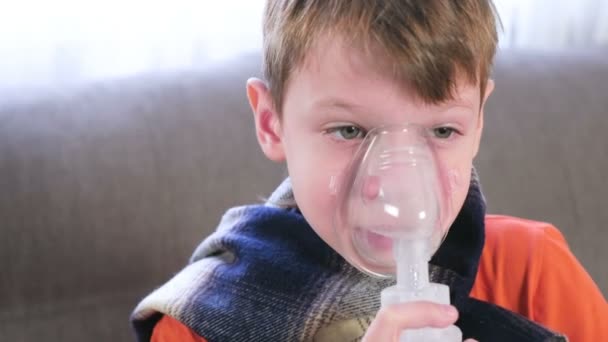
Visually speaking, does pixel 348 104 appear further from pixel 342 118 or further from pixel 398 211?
pixel 398 211

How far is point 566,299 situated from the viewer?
103cm

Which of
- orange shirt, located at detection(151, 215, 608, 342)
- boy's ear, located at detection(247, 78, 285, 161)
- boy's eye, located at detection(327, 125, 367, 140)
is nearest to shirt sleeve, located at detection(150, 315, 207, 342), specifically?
orange shirt, located at detection(151, 215, 608, 342)

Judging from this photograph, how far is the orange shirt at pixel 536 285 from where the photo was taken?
1028mm

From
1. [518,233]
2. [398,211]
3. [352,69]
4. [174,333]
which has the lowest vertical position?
[174,333]

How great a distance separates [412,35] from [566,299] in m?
0.40

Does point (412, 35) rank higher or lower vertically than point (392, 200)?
higher

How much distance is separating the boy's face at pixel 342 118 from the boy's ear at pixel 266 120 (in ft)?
0.14

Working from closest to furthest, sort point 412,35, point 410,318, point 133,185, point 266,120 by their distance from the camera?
point 410,318 < point 412,35 < point 266,120 < point 133,185

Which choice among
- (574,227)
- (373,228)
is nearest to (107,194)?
(373,228)

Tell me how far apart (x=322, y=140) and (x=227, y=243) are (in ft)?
0.91

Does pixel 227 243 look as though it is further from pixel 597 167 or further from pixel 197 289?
pixel 597 167

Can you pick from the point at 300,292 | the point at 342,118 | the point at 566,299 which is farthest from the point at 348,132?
the point at 566,299

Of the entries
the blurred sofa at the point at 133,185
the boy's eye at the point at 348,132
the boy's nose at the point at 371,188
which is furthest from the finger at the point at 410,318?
the blurred sofa at the point at 133,185

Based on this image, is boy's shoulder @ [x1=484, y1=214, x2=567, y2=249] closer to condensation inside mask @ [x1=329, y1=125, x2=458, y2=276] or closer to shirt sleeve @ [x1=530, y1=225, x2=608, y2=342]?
shirt sleeve @ [x1=530, y1=225, x2=608, y2=342]
